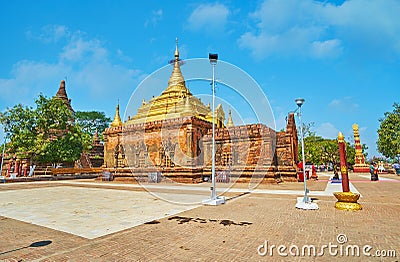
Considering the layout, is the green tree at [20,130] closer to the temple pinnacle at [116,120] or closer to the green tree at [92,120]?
the temple pinnacle at [116,120]

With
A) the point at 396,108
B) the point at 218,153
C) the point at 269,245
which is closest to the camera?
the point at 269,245

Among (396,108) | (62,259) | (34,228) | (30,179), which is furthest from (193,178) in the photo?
(396,108)

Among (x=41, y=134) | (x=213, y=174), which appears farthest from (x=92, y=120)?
(x=213, y=174)

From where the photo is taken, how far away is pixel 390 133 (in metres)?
39.8

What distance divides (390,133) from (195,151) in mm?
35159

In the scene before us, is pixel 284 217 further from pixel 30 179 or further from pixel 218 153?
pixel 30 179

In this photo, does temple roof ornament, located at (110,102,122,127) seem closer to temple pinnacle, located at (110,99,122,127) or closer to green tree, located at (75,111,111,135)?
temple pinnacle, located at (110,99,122,127)

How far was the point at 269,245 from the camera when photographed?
206 inches

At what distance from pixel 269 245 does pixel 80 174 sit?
34570 millimetres

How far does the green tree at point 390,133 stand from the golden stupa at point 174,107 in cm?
2748

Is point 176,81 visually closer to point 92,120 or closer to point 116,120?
point 116,120

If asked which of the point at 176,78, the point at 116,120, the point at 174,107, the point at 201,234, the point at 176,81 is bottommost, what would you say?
the point at 201,234

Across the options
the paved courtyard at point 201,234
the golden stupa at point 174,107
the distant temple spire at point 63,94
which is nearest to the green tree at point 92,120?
the distant temple spire at point 63,94

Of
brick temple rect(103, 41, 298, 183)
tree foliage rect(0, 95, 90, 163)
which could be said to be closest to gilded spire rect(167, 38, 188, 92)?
brick temple rect(103, 41, 298, 183)
